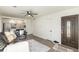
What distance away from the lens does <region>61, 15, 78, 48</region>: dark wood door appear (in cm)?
329

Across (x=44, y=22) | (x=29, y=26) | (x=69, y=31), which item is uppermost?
(x=44, y=22)

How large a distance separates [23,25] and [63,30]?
483 centimetres

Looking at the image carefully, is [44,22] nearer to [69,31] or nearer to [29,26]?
[69,31]

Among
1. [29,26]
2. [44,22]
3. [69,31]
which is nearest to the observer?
[69,31]

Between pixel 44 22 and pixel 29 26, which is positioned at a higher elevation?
pixel 44 22

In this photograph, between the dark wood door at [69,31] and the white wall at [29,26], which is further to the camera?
the white wall at [29,26]

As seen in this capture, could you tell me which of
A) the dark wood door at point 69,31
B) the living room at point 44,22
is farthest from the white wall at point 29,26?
the dark wood door at point 69,31

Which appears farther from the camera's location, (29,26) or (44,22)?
(29,26)

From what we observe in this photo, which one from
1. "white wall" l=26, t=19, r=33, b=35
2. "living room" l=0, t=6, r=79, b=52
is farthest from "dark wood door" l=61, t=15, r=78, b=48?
"white wall" l=26, t=19, r=33, b=35

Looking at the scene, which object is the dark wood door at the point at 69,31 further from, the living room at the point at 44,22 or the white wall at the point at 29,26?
the white wall at the point at 29,26

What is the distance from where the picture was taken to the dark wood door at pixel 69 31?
3295 mm

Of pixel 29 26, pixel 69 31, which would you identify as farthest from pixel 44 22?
pixel 29 26

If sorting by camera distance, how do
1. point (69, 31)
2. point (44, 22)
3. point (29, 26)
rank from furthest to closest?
point (29, 26), point (44, 22), point (69, 31)

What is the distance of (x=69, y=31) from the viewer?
3.61 meters
